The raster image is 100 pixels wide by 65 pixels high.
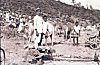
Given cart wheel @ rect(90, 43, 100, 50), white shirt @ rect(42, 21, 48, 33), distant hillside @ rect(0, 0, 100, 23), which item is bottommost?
cart wheel @ rect(90, 43, 100, 50)

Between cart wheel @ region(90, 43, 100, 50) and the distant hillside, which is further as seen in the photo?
the distant hillside

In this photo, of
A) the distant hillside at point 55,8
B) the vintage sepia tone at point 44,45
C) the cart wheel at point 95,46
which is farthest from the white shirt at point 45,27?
the distant hillside at point 55,8

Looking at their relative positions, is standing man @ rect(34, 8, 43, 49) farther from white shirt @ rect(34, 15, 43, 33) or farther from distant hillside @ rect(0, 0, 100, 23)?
distant hillside @ rect(0, 0, 100, 23)

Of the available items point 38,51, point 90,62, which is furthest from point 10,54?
point 90,62

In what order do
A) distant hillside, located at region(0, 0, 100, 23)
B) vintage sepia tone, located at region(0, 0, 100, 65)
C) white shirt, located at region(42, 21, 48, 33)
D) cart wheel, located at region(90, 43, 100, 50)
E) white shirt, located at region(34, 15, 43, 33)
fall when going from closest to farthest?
1. vintage sepia tone, located at region(0, 0, 100, 65)
2. white shirt, located at region(34, 15, 43, 33)
3. white shirt, located at region(42, 21, 48, 33)
4. cart wheel, located at region(90, 43, 100, 50)
5. distant hillside, located at region(0, 0, 100, 23)

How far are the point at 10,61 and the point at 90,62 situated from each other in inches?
114

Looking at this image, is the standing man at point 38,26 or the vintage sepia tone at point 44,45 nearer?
the vintage sepia tone at point 44,45

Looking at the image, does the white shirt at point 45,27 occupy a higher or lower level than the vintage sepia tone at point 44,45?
Result: higher

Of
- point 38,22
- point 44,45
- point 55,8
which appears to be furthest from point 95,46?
point 55,8

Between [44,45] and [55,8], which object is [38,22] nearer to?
[44,45]

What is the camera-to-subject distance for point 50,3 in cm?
4684

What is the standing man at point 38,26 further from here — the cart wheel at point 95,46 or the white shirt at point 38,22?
the cart wheel at point 95,46

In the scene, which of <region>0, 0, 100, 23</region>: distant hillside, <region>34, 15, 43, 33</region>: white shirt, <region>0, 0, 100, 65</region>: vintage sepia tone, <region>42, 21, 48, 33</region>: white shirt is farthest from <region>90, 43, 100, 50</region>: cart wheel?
<region>0, 0, 100, 23</region>: distant hillside

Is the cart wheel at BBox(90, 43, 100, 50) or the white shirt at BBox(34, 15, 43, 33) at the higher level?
the white shirt at BBox(34, 15, 43, 33)
